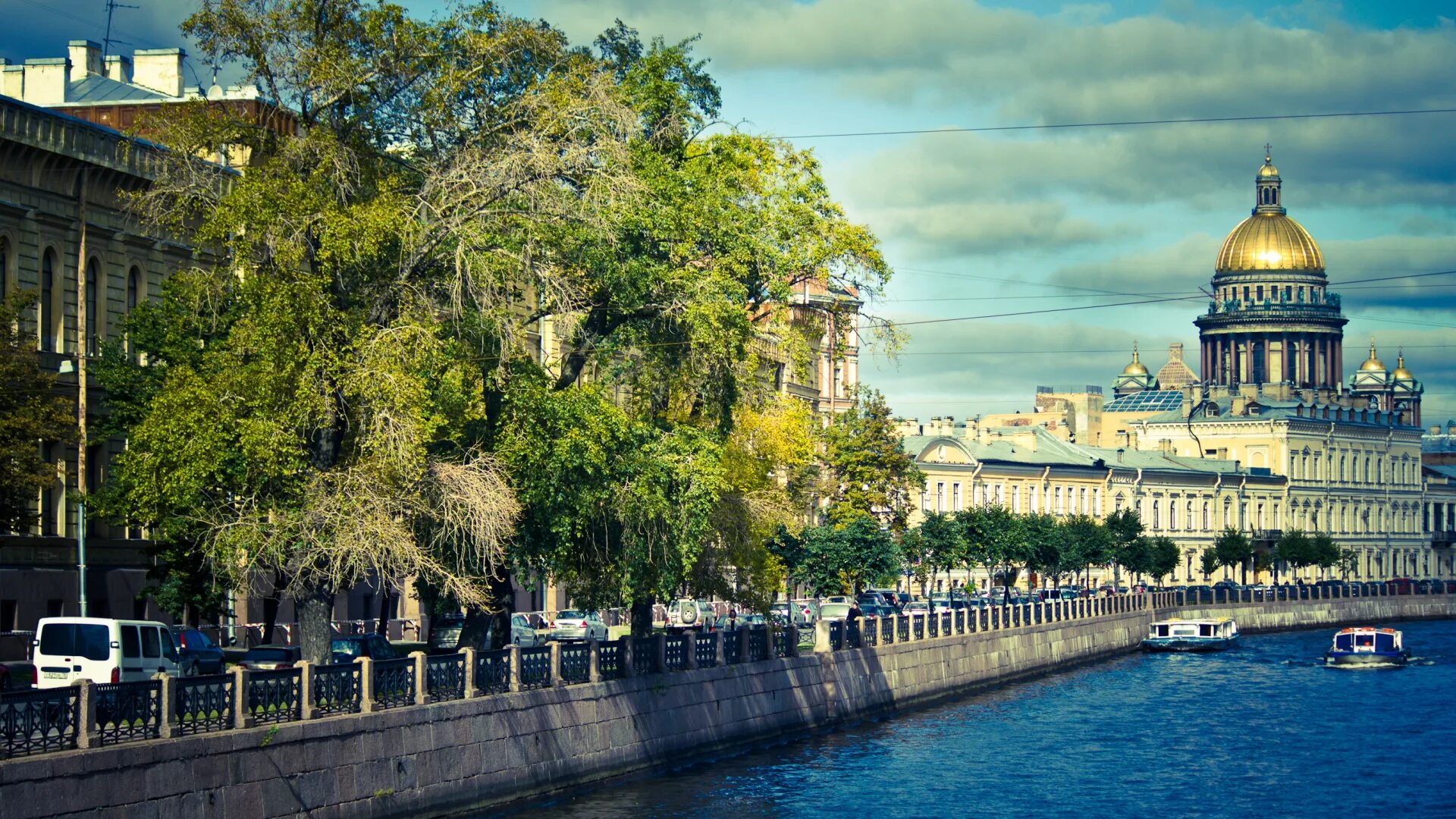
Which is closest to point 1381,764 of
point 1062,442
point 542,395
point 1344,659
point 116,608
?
point 542,395

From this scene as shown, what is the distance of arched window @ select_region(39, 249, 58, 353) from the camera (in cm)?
4522

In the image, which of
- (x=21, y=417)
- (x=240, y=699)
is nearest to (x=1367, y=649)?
(x=21, y=417)

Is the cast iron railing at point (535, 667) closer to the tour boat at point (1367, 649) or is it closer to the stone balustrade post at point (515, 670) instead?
the stone balustrade post at point (515, 670)

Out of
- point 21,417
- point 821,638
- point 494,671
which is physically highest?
point 21,417

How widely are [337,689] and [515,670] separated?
5.44 meters

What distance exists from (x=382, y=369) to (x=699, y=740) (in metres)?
13.0

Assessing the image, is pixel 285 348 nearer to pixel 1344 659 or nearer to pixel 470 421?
pixel 470 421

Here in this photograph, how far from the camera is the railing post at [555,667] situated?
3359cm

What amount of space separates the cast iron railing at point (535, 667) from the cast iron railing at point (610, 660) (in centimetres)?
173

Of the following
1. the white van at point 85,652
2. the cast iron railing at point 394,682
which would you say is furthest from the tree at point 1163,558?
the cast iron railing at point 394,682

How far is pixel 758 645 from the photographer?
43.5 metres

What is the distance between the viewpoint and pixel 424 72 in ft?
104

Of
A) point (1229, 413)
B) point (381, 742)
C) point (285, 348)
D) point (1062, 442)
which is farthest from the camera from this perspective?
point (1229, 413)

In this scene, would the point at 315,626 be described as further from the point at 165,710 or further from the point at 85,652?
the point at 165,710
